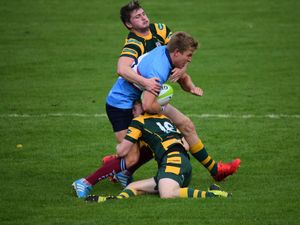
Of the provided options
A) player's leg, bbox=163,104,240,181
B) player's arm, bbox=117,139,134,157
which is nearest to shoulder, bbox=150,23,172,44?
player's leg, bbox=163,104,240,181

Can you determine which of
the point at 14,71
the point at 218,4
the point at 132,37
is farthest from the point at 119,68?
the point at 218,4

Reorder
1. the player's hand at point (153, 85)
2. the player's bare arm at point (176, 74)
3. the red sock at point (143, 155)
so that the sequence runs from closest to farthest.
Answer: the player's hand at point (153, 85), the player's bare arm at point (176, 74), the red sock at point (143, 155)

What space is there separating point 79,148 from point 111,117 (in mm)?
2012

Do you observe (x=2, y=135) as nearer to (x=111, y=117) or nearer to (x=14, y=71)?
(x=111, y=117)

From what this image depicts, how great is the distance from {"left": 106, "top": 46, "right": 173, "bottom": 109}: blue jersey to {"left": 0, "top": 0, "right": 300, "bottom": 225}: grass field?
1102 mm

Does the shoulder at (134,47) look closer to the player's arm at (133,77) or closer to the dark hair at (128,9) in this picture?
the player's arm at (133,77)

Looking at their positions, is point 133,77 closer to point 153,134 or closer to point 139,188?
point 153,134

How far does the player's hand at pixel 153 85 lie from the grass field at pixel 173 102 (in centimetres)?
120

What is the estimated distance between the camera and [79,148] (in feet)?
36.5

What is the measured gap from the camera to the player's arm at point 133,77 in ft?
27.4

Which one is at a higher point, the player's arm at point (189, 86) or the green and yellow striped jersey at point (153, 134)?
the player's arm at point (189, 86)

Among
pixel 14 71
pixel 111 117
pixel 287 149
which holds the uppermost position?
pixel 111 117

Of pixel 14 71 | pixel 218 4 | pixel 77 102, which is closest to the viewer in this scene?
pixel 77 102

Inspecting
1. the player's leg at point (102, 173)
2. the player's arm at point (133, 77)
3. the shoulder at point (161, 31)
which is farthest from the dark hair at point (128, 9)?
the player's leg at point (102, 173)
